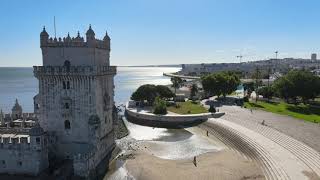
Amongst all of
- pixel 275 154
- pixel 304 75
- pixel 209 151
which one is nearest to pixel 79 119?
pixel 209 151

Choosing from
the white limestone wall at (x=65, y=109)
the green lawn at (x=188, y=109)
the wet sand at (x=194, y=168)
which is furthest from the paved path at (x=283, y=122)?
the white limestone wall at (x=65, y=109)

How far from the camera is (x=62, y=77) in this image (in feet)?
128

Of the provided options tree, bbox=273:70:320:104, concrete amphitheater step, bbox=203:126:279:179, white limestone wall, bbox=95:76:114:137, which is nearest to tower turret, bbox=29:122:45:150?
white limestone wall, bbox=95:76:114:137

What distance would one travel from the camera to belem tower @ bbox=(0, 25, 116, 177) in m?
37.3

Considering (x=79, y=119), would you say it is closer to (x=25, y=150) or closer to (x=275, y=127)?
(x=25, y=150)

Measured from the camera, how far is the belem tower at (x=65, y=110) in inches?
1468

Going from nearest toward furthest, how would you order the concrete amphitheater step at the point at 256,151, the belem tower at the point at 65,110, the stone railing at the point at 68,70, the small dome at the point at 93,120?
the concrete amphitheater step at the point at 256,151 < the belem tower at the point at 65,110 < the stone railing at the point at 68,70 < the small dome at the point at 93,120

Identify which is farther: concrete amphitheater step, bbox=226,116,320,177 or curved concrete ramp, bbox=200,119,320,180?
concrete amphitheater step, bbox=226,116,320,177

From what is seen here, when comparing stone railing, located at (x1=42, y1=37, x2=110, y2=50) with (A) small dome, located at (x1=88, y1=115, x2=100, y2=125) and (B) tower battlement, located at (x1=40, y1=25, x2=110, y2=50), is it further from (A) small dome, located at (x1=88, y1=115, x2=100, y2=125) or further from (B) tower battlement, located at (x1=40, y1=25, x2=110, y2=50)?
(A) small dome, located at (x1=88, y1=115, x2=100, y2=125)

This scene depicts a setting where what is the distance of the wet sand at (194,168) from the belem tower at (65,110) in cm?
457

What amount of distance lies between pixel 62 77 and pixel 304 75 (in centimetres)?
5671

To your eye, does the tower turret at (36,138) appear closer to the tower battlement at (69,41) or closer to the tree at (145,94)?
the tower battlement at (69,41)

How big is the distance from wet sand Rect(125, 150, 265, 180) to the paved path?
10.4 m

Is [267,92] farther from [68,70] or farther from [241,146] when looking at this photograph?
[68,70]
